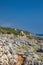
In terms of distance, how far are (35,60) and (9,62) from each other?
191 inches

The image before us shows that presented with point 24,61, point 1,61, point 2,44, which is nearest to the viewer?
point 1,61

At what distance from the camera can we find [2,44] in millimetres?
26859

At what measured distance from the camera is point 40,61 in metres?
30.0

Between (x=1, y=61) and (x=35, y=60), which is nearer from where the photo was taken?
(x=1, y=61)

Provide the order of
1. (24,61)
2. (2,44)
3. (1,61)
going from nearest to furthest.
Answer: (1,61)
(2,44)
(24,61)

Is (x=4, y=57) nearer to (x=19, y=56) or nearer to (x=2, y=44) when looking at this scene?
(x=2, y=44)

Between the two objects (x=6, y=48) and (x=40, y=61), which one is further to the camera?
(x=40, y=61)

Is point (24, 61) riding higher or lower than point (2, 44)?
lower

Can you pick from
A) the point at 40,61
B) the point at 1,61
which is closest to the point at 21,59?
A: the point at 40,61

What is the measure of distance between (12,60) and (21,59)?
2840 millimetres

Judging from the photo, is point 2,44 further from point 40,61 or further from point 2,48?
point 40,61

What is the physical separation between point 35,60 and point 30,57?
712 mm

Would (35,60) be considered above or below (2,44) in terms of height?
below

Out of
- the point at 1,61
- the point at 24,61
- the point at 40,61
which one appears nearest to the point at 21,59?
the point at 24,61
